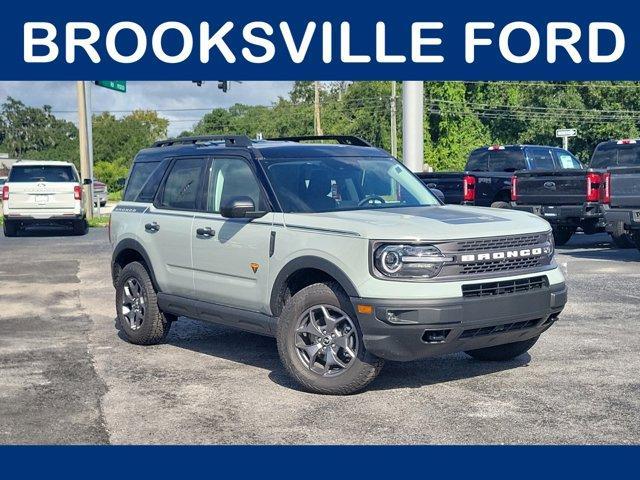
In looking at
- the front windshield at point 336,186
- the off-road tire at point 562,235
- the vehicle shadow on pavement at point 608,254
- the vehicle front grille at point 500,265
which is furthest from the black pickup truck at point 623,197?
the vehicle front grille at point 500,265

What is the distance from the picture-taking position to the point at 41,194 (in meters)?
22.6

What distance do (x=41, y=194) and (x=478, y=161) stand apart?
10519 mm

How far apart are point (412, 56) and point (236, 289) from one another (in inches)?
434

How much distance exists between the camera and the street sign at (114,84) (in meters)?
29.5

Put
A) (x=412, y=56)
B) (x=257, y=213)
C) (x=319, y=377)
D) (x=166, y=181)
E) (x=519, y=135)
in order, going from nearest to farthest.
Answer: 1. (x=319, y=377)
2. (x=257, y=213)
3. (x=166, y=181)
4. (x=412, y=56)
5. (x=519, y=135)

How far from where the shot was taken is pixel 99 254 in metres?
18.3

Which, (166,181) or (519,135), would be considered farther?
(519,135)

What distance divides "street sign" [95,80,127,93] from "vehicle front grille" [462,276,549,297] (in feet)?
81.0

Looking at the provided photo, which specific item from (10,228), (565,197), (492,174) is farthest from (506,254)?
(10,228)

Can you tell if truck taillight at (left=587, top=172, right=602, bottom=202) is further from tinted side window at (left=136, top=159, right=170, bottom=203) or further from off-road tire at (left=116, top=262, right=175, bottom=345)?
off-road tire at (left=116, top=262, right=175, bottom=345)

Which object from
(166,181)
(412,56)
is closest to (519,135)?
(412,56)

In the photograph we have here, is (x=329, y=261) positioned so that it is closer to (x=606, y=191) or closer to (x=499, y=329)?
(x=499, y=329)

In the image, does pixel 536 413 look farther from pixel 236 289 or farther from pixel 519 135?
pixel 519 135

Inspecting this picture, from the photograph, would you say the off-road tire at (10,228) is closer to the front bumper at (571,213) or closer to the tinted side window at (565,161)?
the front bumper at (571,213)
